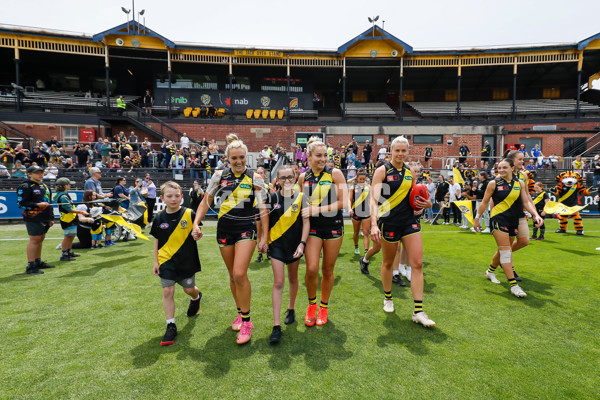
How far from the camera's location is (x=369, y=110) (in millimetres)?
28062

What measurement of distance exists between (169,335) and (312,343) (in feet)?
5.41

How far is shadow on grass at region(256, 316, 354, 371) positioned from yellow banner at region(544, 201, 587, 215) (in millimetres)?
10151

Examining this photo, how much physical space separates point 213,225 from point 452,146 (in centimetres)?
2079

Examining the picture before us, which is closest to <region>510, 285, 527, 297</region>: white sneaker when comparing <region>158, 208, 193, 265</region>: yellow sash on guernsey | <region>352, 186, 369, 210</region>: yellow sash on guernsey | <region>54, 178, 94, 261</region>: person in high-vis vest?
<region>352, 186, 369, 210</region>: yellow sash on guernsey

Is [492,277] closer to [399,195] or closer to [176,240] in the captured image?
[399,195]

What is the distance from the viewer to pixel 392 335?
3691mm

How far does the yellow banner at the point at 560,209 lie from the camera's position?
9.98m

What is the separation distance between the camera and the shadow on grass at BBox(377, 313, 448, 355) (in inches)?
135

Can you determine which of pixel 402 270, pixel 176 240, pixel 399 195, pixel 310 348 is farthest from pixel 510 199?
pixel 176 240

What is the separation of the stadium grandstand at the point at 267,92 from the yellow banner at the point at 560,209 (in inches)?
448

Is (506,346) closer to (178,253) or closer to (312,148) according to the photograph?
(312,148)

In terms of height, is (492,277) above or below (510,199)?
below

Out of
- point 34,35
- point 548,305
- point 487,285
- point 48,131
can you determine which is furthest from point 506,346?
point 34,35

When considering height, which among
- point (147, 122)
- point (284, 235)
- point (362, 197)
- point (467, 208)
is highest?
point (147, 122)
